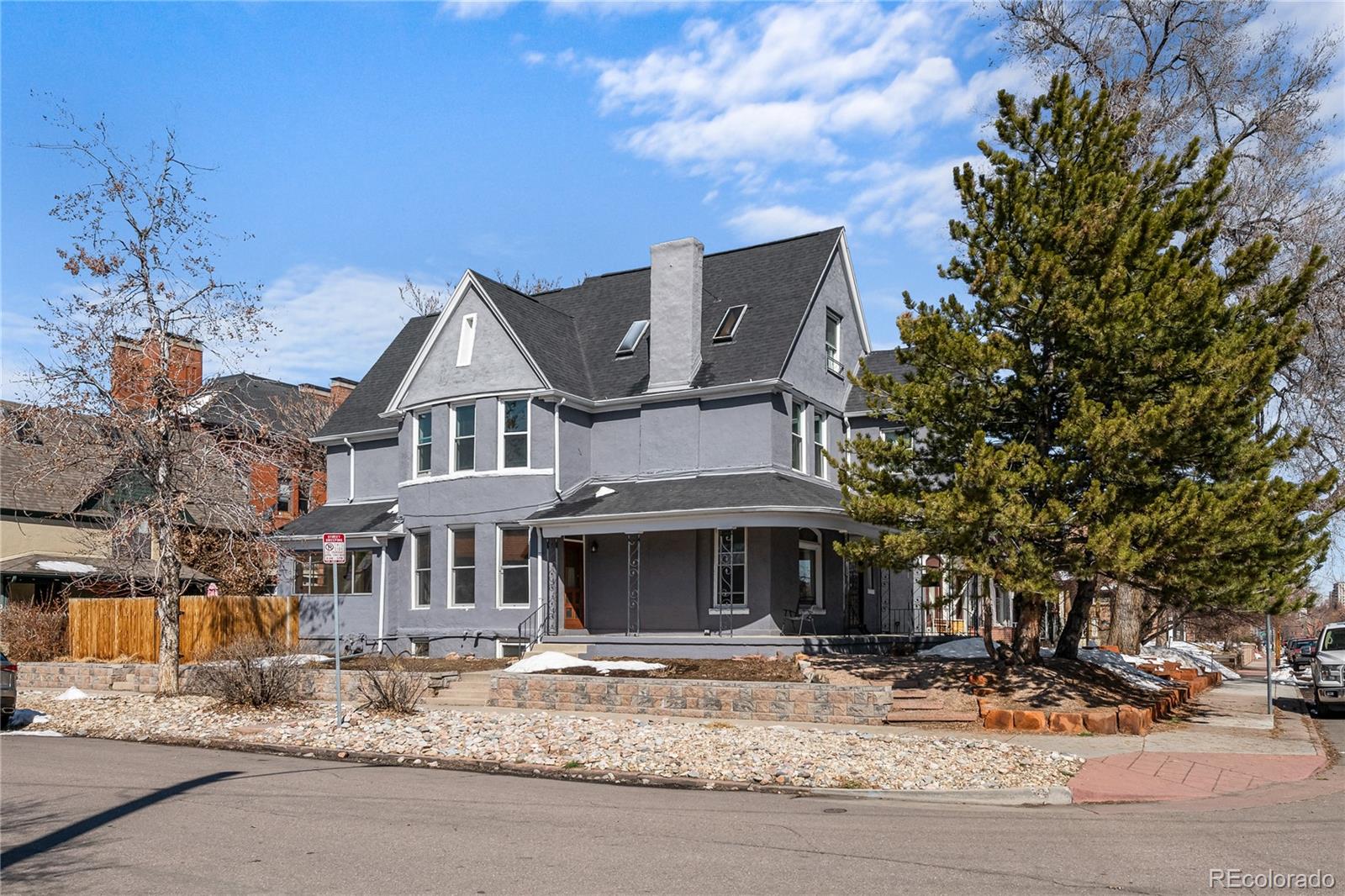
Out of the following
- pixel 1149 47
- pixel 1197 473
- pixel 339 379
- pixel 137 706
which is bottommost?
pixel 137 706

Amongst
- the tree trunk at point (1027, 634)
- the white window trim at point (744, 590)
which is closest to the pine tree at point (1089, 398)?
the tree trunk at point (1027, 634)

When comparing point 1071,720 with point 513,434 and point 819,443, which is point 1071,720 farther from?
point 513,434

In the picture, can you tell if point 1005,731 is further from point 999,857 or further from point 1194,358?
point 999,857

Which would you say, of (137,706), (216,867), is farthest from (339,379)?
(216,867)

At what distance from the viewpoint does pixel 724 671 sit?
19359 mm

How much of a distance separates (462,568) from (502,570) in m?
1.33

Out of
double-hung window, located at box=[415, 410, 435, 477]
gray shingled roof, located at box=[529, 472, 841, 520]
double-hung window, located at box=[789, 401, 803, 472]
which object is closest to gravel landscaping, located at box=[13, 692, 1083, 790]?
gray shingled roof, located at box=[529, 472, 841, 520]

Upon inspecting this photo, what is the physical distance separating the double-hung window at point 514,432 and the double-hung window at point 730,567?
5251 mm

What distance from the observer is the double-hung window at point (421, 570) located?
26.9 m

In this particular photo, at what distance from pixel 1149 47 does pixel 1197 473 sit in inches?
653

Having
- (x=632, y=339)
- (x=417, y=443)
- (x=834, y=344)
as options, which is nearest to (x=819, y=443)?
(x=834, y=344)

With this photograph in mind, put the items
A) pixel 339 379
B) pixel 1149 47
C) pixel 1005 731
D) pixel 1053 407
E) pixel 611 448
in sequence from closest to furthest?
pixel 1005 731 → pixel 1053 407 → pixel 611 448 → pixel 1149 47 → pixel 339 379

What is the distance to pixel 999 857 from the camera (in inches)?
314

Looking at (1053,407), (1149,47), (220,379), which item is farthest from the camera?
(1149,47)
